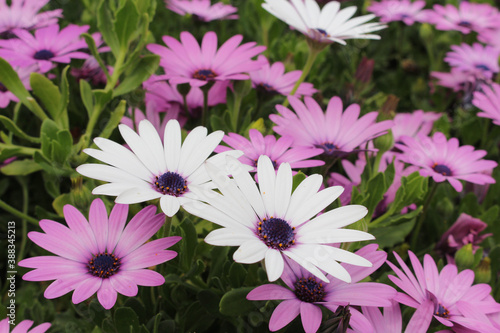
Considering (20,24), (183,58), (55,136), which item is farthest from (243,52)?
(20,24)

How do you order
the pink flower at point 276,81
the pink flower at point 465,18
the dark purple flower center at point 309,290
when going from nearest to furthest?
the dark purple flower center at point 309,290
the pink flower at point 276,81
the pink flower at point 465,18

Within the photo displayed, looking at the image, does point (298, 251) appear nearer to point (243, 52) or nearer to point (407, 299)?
point (407, 299)

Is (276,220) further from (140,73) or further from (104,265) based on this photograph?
(140,73)

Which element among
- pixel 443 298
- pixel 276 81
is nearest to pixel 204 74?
pixel 276 81

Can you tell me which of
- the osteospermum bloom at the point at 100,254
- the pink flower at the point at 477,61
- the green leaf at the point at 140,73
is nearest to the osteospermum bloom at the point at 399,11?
the pink flower at the point at 477,61

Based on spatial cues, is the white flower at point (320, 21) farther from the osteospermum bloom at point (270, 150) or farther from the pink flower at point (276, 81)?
the osteospermum bloom at point (270, 150)

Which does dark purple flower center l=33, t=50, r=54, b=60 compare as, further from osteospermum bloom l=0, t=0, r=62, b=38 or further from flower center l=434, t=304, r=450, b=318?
flower center l=434, t=304, r=450, b=318
